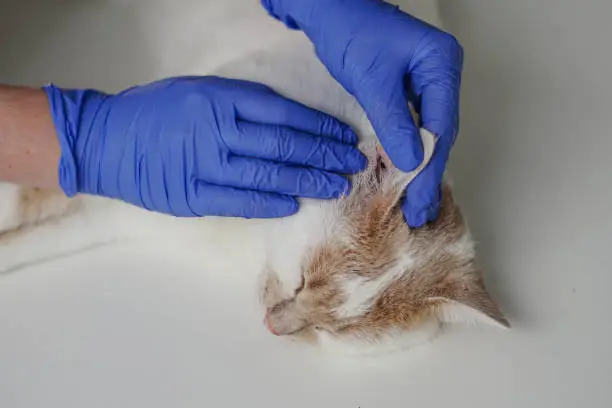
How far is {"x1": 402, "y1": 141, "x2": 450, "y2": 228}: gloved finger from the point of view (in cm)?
114

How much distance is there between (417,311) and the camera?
4.14 ft

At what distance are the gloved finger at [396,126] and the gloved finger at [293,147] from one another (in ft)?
0.20

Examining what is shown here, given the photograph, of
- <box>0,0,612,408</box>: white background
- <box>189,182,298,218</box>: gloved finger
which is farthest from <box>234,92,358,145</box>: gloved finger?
<box>0,0,612,408</box>: white background

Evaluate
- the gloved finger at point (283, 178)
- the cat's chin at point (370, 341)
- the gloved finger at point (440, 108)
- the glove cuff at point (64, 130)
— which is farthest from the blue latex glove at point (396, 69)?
the glove cuff at point (64, 130)

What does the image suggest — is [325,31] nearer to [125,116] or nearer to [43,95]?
[125,116]

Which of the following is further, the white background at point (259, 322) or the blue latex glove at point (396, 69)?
the white background at point (259, 322)

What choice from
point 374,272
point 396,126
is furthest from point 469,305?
point 396,126

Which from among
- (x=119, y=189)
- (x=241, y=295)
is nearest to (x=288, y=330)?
(x=241, y=295)

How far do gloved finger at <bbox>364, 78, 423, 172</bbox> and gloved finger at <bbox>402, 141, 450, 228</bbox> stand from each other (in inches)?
1.3

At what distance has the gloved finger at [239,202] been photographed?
3.93 ft

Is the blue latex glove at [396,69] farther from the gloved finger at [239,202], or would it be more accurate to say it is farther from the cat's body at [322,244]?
the gloved finger at [239,202]

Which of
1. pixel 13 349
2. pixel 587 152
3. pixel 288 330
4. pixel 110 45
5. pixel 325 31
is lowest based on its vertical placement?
pixel 13 349

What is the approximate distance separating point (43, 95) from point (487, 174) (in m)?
0.84

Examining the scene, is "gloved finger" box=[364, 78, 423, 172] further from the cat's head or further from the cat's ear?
the cat's ear
